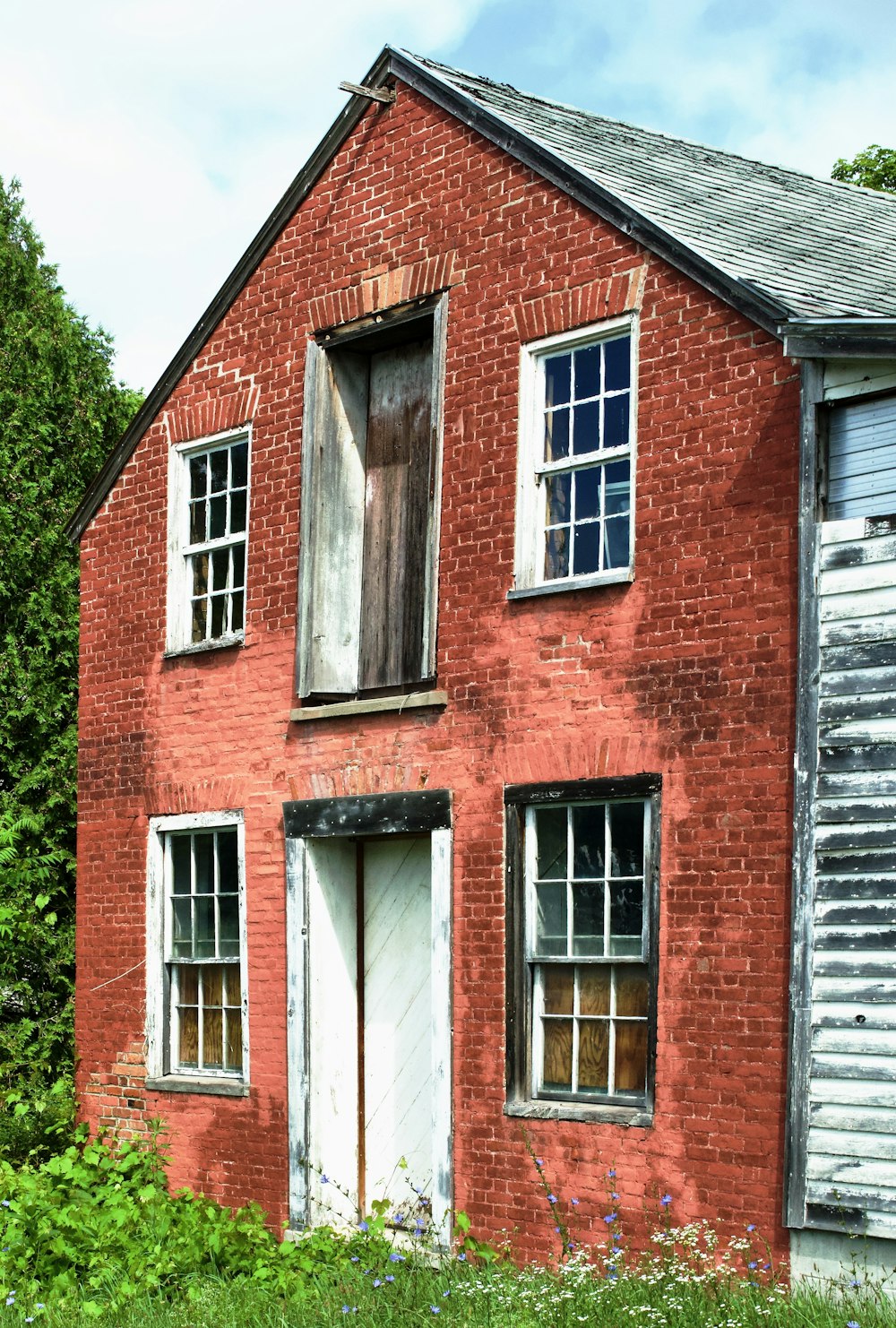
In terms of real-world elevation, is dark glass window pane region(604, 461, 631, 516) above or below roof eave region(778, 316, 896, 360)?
below

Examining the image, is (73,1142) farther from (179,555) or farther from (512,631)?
(512,631)

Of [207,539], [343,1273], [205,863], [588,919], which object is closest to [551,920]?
[588,919]

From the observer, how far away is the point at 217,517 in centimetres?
1348

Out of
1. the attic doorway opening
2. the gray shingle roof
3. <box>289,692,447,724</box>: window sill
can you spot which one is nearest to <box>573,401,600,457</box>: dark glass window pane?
the gray shingle roof

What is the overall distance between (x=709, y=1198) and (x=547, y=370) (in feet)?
16.8

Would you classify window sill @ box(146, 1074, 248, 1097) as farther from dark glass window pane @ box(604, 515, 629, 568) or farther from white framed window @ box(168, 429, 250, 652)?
dark glass window pane @ box(604, 515, 629, 568)

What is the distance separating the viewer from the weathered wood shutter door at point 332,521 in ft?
39.9

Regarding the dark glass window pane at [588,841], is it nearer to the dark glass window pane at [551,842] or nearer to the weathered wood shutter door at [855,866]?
the dark glass window pane at [551,842]

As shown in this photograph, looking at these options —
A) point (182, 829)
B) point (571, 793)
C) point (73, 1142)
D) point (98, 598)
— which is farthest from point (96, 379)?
point (571, 793)

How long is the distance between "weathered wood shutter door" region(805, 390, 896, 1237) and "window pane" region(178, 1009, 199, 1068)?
5754mm

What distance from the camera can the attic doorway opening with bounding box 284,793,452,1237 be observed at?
11383 millimetres

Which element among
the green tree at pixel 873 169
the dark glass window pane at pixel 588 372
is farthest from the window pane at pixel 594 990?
the green tree at pixel 873 169

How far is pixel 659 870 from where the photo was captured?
31.5ft

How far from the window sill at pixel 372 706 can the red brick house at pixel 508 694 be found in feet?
0.10
